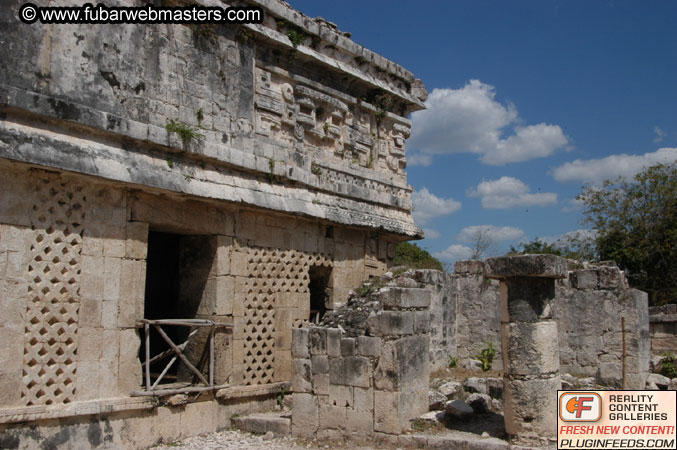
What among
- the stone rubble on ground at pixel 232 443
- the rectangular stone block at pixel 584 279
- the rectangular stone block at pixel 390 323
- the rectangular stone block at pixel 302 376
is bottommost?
the stone rubble on ground at pixel 232 443

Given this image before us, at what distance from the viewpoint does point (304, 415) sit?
8.34 meters

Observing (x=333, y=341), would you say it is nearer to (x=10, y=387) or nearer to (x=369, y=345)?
(x=369, y=345)

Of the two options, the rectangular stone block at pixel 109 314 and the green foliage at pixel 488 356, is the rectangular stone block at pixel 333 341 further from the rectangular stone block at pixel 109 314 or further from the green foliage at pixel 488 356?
the green foliage at pixel 488 356

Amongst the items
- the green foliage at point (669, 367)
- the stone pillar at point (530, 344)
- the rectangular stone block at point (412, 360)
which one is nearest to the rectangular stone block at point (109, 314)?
the rectangular stone block at point (412, 360)

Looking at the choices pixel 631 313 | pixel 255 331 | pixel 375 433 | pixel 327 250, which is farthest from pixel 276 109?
pixel 631 313

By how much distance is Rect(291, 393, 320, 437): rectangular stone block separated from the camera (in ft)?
27.1

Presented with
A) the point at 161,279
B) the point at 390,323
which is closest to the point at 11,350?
the point at 390,323

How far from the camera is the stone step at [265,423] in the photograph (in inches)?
334

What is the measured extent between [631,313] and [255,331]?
21.6 ft

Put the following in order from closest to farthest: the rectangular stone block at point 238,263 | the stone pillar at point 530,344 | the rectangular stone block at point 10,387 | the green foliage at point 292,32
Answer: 1. the rectangular stone block at point 10,387
2. the stone pillar at point 530,344
3. the rectangular stone block at point 238,263
4. the green foliage at point 292,32

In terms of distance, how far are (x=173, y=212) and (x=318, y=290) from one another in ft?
12.1

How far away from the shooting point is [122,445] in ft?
24.8

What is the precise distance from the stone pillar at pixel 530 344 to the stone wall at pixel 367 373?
4.07ft

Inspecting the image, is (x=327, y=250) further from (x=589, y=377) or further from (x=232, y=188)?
(x=589, y=377)
